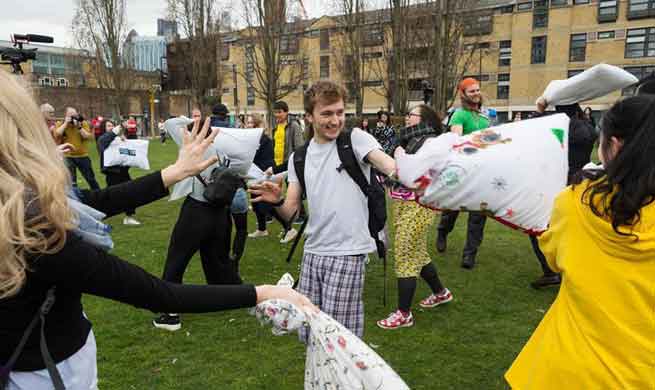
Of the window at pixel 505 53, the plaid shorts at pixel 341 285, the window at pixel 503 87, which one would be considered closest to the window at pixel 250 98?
the window at pixel 503 87

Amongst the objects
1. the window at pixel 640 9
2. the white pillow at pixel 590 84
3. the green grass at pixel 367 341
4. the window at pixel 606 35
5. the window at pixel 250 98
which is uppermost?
the window at pixel 640 9

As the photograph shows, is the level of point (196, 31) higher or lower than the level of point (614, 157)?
higher

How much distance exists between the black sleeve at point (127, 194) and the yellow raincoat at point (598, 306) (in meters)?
1.53

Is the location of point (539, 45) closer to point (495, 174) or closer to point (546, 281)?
point (546, 281)

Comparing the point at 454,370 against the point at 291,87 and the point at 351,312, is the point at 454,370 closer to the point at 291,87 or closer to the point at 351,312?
the point at 351,312

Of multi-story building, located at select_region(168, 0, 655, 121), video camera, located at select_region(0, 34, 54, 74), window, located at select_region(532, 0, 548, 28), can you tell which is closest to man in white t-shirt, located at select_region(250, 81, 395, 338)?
video camera, located at select_region(0, 34, 54, 74)

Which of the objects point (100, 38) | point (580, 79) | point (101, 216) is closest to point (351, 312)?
point (101, 216)

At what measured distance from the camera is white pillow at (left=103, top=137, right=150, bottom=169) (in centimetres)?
744

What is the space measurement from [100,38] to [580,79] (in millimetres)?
36817

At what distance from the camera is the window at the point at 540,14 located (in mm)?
39719

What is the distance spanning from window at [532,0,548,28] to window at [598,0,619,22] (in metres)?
4.02

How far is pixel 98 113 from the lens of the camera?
44.0m

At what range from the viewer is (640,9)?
3675 cm

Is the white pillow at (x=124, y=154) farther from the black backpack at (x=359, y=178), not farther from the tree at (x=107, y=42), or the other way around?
the tree at (x=107, y=42)
